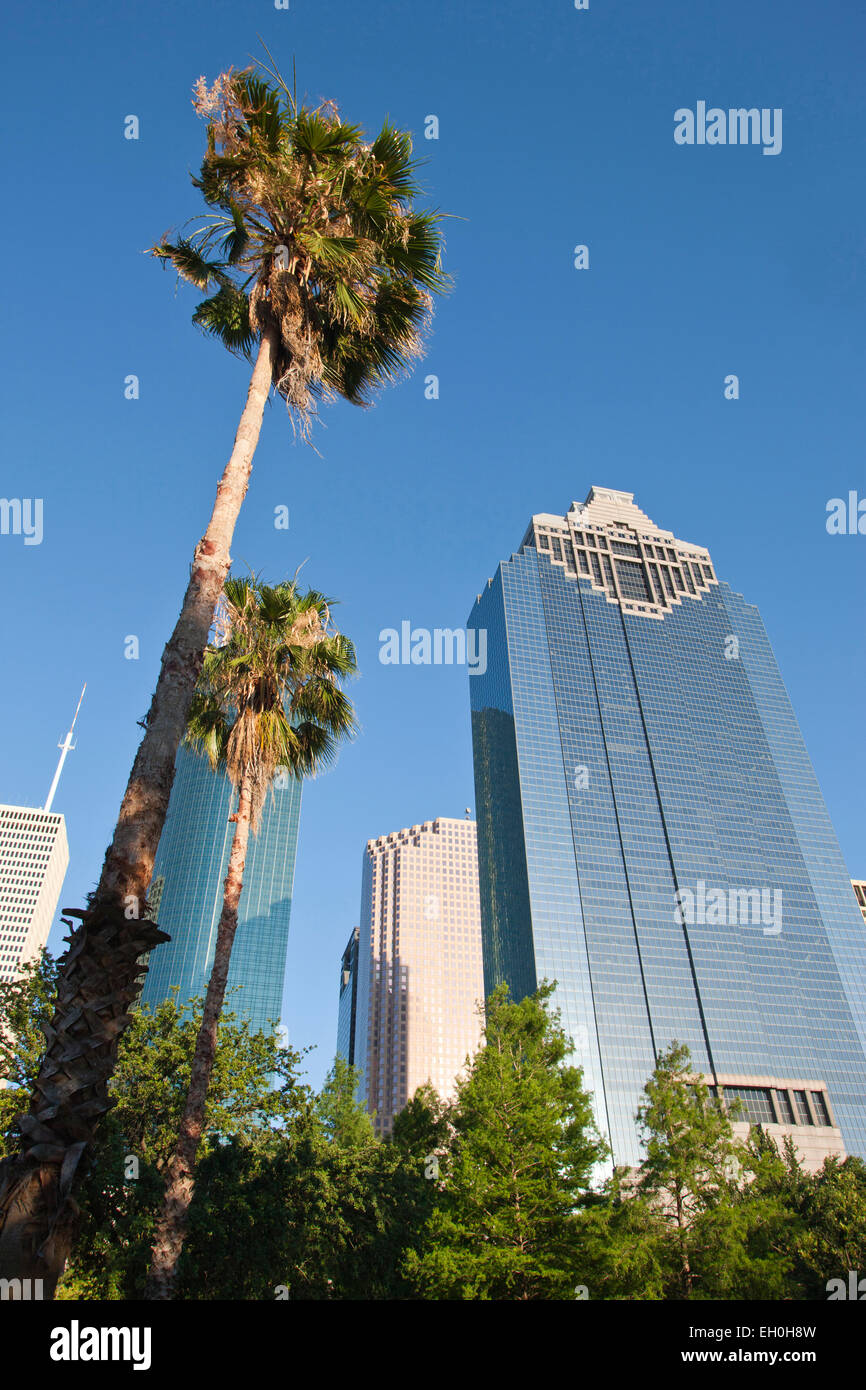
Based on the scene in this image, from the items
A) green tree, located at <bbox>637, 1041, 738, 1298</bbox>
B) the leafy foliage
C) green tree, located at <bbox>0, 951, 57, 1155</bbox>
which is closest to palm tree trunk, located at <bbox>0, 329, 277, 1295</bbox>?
the leafy foliage

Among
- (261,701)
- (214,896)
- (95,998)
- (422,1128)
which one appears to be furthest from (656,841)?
(95,998)

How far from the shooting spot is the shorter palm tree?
13.2 meters

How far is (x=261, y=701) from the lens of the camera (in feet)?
45.3

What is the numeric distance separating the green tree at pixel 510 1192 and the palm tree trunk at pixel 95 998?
16440 mm

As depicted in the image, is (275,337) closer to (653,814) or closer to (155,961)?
(653,814)

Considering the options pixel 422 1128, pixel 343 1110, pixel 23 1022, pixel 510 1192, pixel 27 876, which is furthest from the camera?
pixel 27 876

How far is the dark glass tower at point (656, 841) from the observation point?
328 feet

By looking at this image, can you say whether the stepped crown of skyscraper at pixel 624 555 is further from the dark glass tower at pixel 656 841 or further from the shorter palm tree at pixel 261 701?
the shorter palm tree at pixel 261 701

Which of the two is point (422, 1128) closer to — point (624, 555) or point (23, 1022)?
point (23, 1022)

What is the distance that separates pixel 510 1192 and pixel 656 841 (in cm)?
9888

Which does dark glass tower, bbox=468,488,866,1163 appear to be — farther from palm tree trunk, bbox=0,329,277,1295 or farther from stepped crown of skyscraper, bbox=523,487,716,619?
palm tree trunk, bbox=0,329,277,1295

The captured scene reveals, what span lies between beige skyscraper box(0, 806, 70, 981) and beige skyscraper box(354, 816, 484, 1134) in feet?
247

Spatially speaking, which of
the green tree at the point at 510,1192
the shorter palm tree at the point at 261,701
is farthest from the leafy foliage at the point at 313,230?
the green tree at the point at 510,1192
